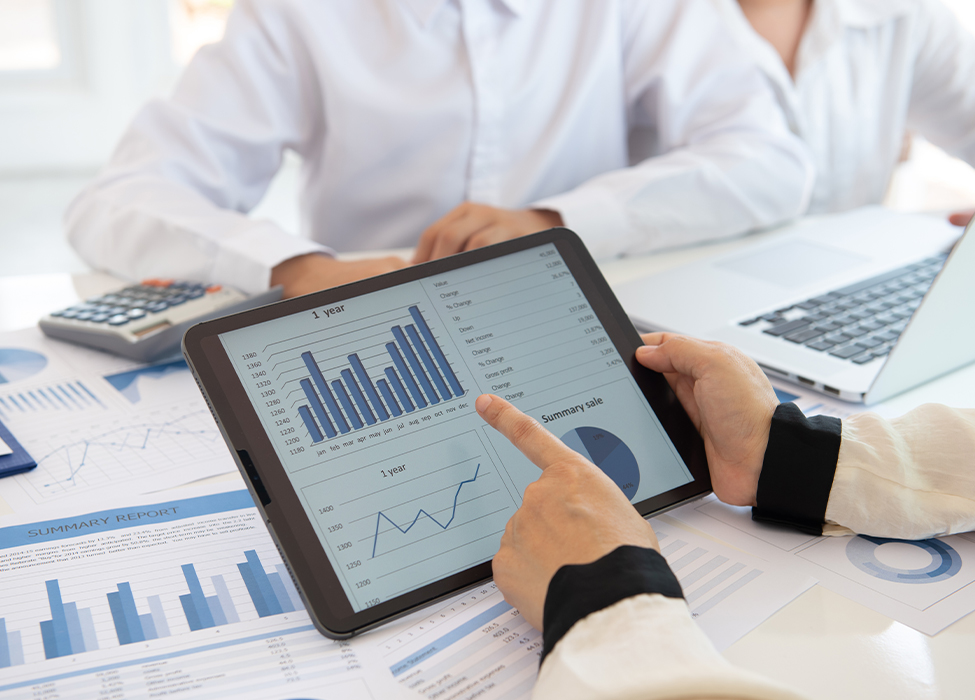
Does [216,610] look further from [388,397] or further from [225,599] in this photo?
[388,397]

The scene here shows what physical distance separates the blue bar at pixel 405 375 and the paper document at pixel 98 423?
19 cm

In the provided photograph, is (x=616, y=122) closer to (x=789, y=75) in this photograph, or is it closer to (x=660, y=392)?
(x=789, y=75)

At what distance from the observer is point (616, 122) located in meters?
1.35

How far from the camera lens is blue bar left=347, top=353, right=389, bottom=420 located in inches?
20.4

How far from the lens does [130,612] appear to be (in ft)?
1.54

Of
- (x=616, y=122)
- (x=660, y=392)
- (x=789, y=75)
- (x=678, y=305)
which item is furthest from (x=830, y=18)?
(x=660, y=392)

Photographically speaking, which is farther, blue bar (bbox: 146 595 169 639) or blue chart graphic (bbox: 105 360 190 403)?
blue chart graphic (bbox: 105 360 190 403)

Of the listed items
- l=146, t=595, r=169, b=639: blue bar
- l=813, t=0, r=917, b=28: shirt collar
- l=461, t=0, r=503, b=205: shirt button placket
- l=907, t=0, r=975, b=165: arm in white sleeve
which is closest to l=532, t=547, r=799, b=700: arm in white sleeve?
l=146, t=595, r=169, b=639: blue bar

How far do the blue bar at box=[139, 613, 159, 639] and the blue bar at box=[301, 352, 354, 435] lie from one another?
154mm

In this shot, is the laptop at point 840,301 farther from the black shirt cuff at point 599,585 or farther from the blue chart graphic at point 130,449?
the blue chart graphic at point 130,449

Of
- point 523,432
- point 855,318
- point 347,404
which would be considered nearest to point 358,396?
point 347,404

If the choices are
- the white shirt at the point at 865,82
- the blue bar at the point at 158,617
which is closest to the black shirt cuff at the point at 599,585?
the blue bar at the point at 158,617

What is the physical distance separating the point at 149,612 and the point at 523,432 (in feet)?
0.81

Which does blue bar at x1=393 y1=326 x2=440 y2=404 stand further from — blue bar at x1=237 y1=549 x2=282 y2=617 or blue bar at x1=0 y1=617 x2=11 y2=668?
blue bar at x1=0 y1=617 x2=11 y2=668
